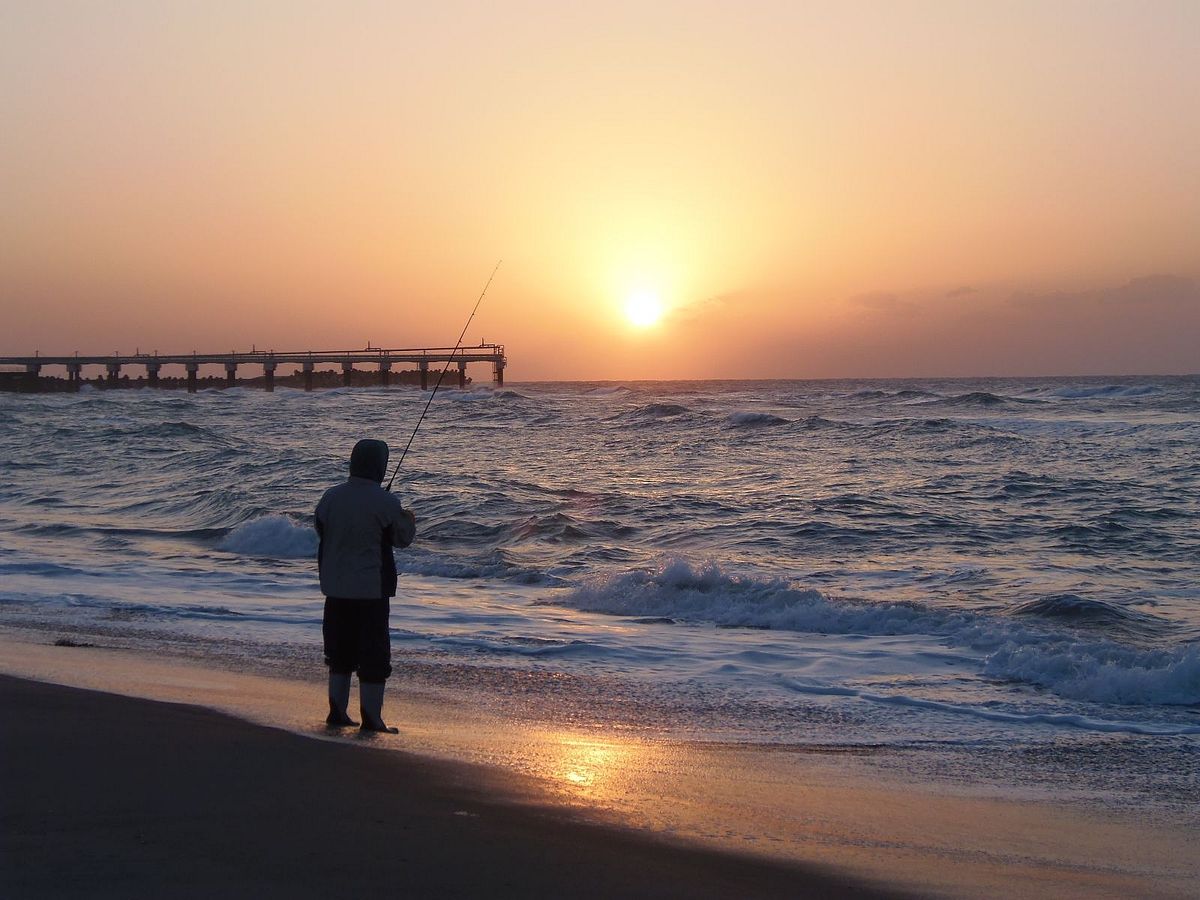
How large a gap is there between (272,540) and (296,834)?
10.9m

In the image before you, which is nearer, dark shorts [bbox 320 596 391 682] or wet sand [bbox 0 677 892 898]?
wet sand [bbox 0 677 892 898]

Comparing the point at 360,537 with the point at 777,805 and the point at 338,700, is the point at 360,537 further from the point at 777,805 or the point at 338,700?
the point at 777,805

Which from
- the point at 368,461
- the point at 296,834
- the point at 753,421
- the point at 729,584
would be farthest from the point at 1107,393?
the point at 296,834

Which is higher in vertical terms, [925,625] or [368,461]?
[368,461]

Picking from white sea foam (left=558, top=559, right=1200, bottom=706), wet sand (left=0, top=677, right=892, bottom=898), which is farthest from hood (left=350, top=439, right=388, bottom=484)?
white sea foam (left=558, top=559, right=1200, bottom=706)

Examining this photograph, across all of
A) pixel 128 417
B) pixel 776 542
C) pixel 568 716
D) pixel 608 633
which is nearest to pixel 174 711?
pixel 568 716

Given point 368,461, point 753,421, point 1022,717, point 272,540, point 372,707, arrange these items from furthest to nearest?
1. point 753,421
2. point 272,540
3. point 1022,717
4. point 368,461
5. point 372,707

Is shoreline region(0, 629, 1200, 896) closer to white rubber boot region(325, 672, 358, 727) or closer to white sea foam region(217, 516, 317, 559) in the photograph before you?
white rubber boot region(325, 672, 358, 727)

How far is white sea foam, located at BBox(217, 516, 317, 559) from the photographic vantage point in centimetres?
1355

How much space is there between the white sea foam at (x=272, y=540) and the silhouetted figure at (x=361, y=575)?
8.23 metres

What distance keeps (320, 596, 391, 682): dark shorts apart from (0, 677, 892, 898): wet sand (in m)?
0.65

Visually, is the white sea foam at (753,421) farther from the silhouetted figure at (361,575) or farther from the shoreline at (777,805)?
the silhouetted figure at (361,575)

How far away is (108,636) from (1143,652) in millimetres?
7118

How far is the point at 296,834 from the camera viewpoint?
3533mm
